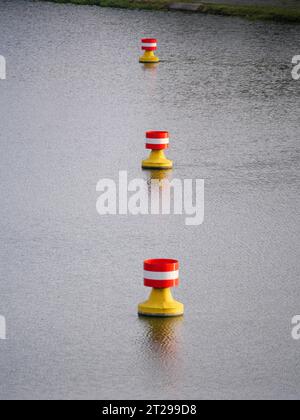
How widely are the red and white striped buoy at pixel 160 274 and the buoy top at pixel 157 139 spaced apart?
7.45 m

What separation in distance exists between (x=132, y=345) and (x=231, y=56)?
22450 mm

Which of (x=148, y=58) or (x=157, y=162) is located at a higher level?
(x=148, y=58)

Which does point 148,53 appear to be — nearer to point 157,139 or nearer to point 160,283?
point 157,139

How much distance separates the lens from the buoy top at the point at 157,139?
69.5 feet

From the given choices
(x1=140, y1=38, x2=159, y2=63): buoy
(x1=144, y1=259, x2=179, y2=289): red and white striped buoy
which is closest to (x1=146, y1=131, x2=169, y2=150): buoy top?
(x1=144, y1=259, x2=179, y2=289): red and white striped buoy

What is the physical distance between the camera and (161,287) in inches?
545

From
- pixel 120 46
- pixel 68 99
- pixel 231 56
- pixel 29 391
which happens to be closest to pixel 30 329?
pixel 29 391

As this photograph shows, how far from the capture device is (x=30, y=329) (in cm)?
1351

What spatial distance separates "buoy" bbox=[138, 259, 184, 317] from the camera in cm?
1377

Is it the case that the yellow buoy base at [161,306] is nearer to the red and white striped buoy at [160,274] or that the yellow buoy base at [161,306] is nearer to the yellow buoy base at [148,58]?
the red and white striped buoy at [160,274]

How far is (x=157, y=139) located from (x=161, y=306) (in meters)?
7.39

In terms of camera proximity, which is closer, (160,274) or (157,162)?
(160,274)

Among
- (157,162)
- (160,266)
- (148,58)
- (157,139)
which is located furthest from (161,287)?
(148,58)

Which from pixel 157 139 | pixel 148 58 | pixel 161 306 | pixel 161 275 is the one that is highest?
pixel 148 58
